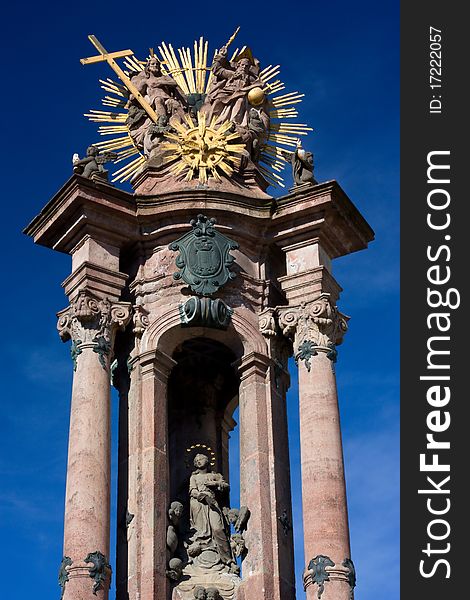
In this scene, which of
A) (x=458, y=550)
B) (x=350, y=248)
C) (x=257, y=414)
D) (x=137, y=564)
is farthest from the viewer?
(x=350, y=248)

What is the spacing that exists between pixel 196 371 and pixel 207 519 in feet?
8.50

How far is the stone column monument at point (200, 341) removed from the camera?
67.2 feet

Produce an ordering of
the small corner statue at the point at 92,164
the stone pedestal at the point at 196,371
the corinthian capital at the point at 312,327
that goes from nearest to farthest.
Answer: the stone pedestal at the point at 196,371, the corinthian capital at the point at 312,327, the small corner statue at the point at 92,164

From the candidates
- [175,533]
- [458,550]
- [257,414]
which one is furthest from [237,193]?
[458,550]

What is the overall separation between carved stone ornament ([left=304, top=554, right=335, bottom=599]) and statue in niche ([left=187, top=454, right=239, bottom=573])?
1371 mm

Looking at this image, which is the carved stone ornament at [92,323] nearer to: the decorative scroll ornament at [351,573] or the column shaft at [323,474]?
the column shaft at [323,474]

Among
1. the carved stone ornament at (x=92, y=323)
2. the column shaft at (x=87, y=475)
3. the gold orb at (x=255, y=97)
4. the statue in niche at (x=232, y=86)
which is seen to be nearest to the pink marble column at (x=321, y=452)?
the carved stone ornament at (x=92, y=323)

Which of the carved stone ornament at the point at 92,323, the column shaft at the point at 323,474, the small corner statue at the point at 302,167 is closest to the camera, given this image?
the column shaft at the point at 323,474

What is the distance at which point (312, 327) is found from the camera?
71.8 ft

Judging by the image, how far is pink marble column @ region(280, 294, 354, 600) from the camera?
20047mm

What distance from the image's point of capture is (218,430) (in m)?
23.4

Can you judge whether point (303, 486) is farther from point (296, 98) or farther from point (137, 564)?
point (296, 98)

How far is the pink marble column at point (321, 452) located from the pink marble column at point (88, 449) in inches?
93.9

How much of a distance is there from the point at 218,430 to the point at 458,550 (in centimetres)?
679
